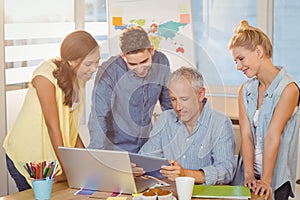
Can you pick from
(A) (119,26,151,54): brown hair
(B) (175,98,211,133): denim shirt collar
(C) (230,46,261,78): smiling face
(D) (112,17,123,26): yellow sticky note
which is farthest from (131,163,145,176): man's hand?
(D) (112,17,123,26): yellow sticky note

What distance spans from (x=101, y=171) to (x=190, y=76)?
1.59 feet

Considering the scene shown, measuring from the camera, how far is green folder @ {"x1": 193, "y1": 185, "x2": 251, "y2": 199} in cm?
203

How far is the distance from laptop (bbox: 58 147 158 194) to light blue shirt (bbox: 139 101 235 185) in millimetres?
158

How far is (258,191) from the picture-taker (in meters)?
2.15

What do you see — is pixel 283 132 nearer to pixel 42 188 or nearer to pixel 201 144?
pixel 201 144

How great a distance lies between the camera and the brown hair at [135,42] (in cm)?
213

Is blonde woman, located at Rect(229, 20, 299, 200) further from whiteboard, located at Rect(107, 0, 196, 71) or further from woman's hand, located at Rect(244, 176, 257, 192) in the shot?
whiteboard, located at Rect(107, 0, 196, 71)

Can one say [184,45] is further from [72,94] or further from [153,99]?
[72,94]

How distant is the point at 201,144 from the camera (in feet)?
7.41

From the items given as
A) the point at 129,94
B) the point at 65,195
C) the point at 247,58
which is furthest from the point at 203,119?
the point at 65,195

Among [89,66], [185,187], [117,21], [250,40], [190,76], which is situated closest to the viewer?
[185,187]

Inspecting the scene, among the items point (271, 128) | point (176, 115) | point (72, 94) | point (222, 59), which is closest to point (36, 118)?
point (72, 94)

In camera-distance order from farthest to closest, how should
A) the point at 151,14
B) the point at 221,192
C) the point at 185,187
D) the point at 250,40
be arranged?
the point at 151,14
the point at 250,40
the point at 221,192
the point at 185,187

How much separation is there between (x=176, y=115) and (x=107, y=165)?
1.16ft
